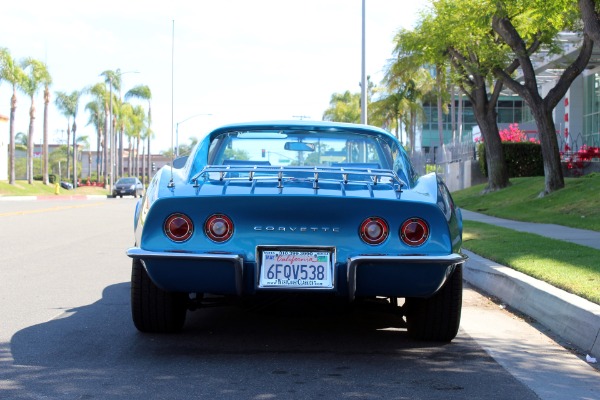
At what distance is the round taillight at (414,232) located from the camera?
5203mm

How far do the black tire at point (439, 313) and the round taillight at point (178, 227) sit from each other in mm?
1614

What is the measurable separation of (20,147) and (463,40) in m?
122

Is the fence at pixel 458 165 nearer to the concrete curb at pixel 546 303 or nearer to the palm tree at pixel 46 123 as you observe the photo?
the concrete curb at pixel 546 303

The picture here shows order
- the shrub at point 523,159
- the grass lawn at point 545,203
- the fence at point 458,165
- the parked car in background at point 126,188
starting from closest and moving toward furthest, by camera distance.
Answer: the grass lawn at point 545,203 < the shrub at point 523,159 < the fence at point 458,165 < the parked car in background at point 126,188

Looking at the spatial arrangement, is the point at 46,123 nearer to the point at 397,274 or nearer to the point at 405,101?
the point at 405,101

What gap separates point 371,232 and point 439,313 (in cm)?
98

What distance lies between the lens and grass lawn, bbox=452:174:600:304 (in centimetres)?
818

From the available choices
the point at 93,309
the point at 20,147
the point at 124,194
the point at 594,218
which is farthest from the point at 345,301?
the point at 20,147

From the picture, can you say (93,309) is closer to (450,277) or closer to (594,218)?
(450,277)

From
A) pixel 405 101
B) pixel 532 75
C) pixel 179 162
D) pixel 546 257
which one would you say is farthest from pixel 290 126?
pixel 405 101

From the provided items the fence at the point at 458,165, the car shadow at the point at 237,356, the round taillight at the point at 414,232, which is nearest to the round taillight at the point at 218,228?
the car shadow at the point at 237,356

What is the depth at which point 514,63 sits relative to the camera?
93.9ft

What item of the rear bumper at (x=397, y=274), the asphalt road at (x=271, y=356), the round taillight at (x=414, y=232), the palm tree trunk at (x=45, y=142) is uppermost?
the palm tree trunk at (x=45, y=142)

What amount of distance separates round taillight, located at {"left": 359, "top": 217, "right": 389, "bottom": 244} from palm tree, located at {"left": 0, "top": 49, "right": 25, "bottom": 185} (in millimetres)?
60118
